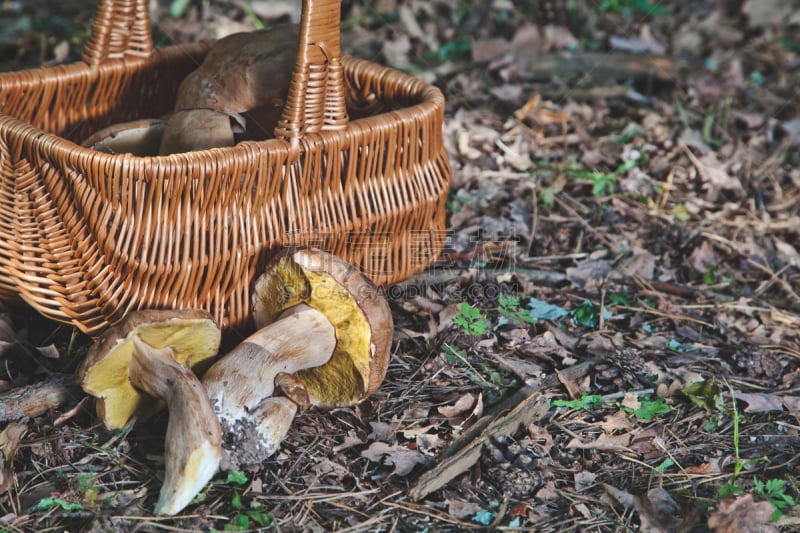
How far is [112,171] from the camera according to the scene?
91.3 inches

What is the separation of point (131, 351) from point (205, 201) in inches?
21.3

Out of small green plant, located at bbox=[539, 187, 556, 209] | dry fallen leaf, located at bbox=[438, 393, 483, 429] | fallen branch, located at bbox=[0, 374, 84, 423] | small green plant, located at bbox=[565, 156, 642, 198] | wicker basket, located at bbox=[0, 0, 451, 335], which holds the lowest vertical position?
dry fallen leaf, located at bbox=[438, 393, 483, 429]

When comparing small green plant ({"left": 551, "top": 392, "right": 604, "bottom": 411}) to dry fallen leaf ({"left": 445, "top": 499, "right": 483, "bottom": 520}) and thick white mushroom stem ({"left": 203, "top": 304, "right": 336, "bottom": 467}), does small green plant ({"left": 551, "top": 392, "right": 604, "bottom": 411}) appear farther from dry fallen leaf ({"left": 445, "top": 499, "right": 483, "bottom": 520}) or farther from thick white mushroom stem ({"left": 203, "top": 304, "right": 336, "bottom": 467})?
thick white mushroom stem ({"left": 203, "top": 304, "right": 336, "bottom": 467})

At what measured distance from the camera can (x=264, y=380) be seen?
2361 mm

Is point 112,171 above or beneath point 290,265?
above

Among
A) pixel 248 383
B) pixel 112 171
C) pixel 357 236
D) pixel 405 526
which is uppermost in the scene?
pixel 112 171

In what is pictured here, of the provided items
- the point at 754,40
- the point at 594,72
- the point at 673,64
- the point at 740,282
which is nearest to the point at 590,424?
the point at 740,282

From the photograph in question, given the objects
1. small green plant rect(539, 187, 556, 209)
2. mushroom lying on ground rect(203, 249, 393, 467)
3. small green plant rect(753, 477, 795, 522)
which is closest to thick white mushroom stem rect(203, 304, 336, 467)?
mushroom lying on ground rect(203, 249, 393, 467)

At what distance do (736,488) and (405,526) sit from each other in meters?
0.98

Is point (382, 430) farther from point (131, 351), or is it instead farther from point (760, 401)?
point (760, 401)

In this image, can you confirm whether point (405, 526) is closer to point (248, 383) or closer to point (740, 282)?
point (248, 383)

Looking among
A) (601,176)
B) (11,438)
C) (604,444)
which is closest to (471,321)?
(604,444)

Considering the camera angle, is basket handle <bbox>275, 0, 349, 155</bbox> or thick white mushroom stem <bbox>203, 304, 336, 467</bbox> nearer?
thick white mushroom stem <bbox>203, 304, 336, 467</bbox>

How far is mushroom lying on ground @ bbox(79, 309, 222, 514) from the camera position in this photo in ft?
6.83
